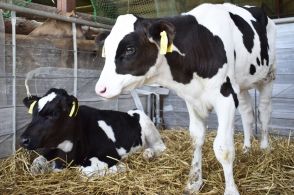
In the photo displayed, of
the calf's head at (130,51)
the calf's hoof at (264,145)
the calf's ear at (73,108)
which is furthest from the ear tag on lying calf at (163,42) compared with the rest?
the calf's hoof at (264,145)

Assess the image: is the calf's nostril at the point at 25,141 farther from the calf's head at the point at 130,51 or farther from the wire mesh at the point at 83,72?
the calf's head at the point at 130,51

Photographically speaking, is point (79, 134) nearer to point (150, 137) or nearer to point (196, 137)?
point (150, 137)

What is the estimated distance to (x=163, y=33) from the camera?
280 centimetres

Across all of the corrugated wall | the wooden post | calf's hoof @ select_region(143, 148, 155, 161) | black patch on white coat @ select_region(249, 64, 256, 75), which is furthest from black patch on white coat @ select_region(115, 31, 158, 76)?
the corrugated wall

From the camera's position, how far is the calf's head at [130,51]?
2.78 metres

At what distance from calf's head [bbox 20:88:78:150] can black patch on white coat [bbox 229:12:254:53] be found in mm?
1831

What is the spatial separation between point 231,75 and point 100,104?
3.02m

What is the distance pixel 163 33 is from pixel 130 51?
10.9 inches

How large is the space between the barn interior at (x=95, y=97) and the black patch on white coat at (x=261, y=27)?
1113 millimetres

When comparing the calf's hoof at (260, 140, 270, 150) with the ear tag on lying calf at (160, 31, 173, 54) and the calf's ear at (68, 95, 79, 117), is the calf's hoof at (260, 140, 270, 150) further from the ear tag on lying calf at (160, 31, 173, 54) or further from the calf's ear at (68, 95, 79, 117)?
the ear tag on lying calf at (160, 31, 173, 54)

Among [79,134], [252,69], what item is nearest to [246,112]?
[252,69]

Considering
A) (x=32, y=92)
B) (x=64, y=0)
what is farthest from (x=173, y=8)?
(x=32, y=92)

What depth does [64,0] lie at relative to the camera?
17.6 ft

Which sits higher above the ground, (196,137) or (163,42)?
(163,42)
